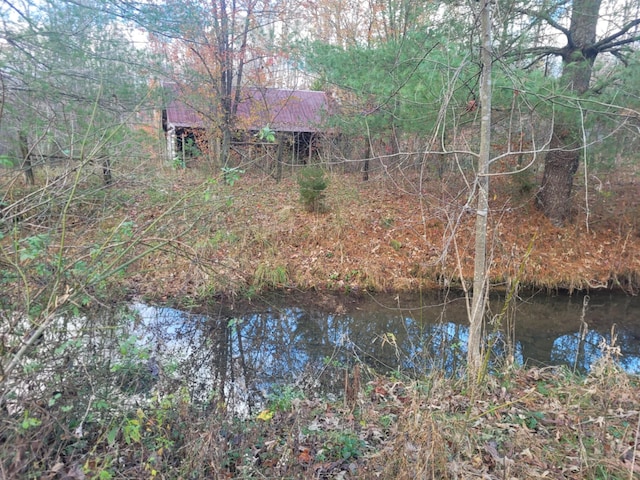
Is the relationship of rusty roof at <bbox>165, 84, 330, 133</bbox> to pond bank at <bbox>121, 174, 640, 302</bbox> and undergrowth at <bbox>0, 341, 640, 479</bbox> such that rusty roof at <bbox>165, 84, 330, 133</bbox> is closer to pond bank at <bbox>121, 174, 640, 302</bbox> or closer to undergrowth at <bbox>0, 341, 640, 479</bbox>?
pond bank at <bbox>121, 174, 640, 302</bbox>

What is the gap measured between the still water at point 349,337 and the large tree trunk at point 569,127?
2.51 meters

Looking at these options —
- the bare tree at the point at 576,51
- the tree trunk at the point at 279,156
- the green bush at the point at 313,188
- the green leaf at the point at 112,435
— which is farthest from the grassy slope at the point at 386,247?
the green leaf at the point at 112,435

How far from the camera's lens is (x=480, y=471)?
2570 millimetres

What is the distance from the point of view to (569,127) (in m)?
7.18

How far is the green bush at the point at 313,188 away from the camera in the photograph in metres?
9.74

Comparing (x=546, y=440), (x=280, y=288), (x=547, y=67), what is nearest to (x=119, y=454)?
(x=546, y=440)

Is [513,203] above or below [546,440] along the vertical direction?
above

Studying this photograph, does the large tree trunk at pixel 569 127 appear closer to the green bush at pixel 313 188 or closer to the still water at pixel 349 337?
the still water at pixel 349 337

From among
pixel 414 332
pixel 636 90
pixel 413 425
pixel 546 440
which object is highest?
pixel 636 90

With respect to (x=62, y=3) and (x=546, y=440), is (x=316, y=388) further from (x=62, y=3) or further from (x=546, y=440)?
(x=62, y=3)

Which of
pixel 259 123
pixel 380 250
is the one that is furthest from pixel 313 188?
pixel 259 123

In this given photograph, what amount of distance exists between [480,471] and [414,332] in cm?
409

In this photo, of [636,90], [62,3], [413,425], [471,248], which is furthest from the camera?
[471,248]

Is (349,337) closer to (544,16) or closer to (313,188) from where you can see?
(313,188)
